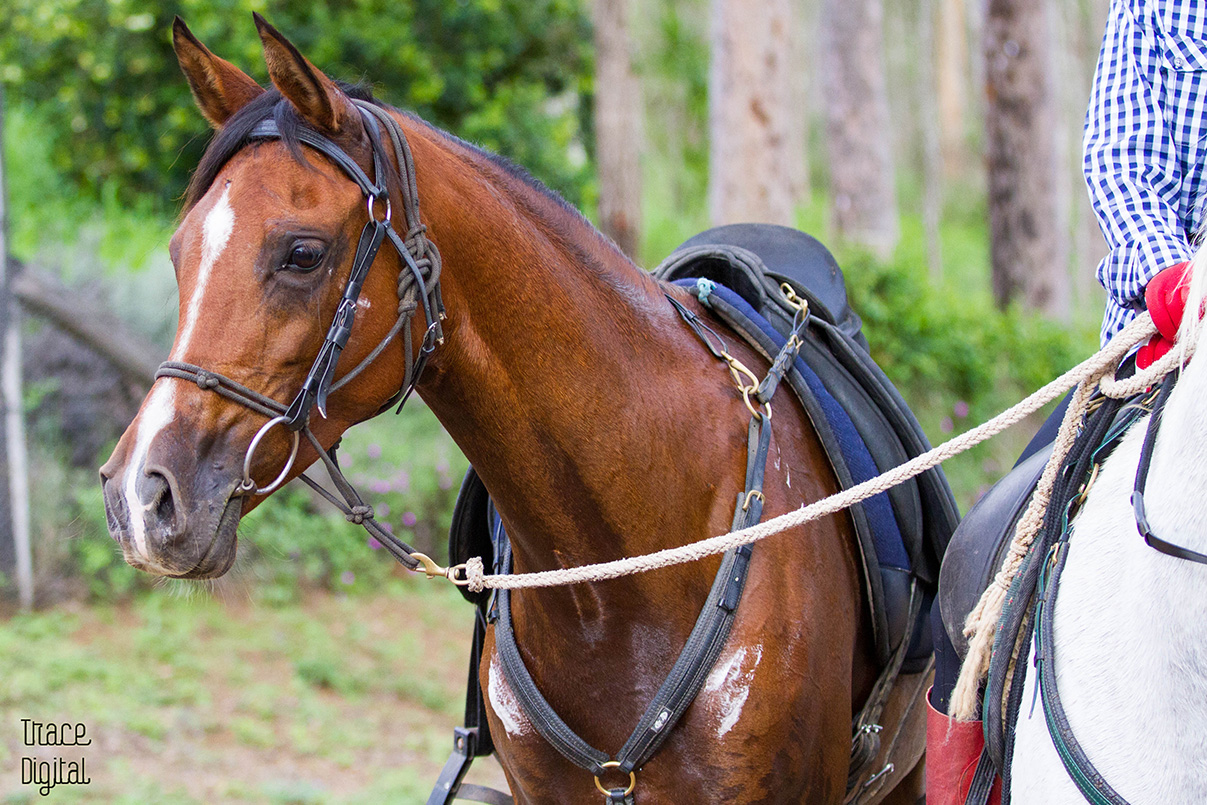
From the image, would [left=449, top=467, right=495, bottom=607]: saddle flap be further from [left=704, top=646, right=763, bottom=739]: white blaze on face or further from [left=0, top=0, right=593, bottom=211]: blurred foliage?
[left=0, top=0, right=593, bottom=211]: blurred foliage

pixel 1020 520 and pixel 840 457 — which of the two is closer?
pixel 1020 520

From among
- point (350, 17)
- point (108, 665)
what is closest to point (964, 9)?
point (350, 17)

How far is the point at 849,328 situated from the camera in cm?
319

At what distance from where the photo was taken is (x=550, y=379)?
2.15 meters

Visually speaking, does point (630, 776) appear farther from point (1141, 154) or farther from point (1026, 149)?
point (1026, 149)

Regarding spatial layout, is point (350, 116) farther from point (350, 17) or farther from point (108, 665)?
point (350, 17)

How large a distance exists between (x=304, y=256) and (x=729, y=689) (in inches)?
49.9

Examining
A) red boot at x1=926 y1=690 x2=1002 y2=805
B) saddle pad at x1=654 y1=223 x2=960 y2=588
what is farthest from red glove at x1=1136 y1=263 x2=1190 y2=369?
saddle pad at x1=654 y1=223 x2=960 y2=588

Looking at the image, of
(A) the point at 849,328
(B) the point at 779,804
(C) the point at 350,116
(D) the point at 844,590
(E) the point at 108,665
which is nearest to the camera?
(C) the point at 350,116

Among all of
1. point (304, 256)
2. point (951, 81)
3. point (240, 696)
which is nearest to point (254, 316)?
point (304, 256)

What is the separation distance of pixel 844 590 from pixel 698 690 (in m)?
0.52

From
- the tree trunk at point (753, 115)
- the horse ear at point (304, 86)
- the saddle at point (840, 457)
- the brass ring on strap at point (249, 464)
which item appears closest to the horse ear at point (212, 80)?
the horse ear at point (304, 86)

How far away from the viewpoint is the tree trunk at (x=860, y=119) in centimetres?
1230

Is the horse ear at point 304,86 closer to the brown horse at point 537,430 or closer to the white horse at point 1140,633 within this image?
the brown horse at point 537,430
